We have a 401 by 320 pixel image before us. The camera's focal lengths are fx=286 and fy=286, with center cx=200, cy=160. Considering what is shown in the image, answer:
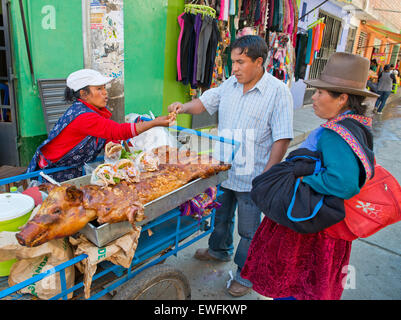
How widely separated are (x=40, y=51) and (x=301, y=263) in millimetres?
3632

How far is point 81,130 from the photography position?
2.16 m

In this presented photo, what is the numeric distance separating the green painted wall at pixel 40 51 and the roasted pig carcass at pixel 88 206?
2.43 meters

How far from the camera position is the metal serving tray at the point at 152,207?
1431 mm

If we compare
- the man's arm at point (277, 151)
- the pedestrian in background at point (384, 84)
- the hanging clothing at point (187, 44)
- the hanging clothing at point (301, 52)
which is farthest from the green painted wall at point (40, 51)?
the pedestrian in background at point (384, 84)

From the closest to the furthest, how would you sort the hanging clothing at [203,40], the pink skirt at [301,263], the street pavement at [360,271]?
the pink skirt at [301,263], the street pavement at [360,271], the hanging clothing at [203,40]

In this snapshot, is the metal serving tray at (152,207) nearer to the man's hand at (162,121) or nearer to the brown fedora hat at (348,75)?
the man's hand at (162,121)

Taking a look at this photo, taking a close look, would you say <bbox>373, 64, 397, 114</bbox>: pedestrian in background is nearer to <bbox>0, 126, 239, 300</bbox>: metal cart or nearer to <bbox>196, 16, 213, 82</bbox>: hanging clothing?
<bbox>196, 16, 213, 82</bbox>: hanging clothing

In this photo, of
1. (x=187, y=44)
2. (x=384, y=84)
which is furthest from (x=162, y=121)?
(x=384, y=84)

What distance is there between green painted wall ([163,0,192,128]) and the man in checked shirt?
3.00m

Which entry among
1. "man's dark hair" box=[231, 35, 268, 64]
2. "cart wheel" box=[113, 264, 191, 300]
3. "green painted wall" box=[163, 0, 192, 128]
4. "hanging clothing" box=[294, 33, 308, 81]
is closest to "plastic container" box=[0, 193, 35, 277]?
"cart wheel" box=[113, 264, 191, 300]

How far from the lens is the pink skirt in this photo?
185 cm

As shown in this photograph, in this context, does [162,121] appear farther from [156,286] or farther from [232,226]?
[232,226]
